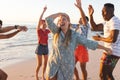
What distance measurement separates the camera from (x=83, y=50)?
903 cm

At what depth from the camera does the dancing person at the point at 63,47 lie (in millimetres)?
6059

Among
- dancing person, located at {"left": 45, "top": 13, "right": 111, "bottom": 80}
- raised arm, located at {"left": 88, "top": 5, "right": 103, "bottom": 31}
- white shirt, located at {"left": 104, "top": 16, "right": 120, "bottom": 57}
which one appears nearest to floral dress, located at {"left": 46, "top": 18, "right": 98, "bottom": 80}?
dancing person, located at {"left": 45, "top": 13, "right": 111, "bottom": 80}

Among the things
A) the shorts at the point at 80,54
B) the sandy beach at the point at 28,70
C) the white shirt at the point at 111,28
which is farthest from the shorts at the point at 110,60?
the sandy beach at the point at 28,70

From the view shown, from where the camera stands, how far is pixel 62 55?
6.06 meters

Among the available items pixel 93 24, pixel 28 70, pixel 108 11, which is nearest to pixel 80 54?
pixel 93 24

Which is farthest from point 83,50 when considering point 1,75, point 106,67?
point 1,75

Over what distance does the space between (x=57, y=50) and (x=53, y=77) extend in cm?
51

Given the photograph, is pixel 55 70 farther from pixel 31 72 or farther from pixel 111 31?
pixel 31 72

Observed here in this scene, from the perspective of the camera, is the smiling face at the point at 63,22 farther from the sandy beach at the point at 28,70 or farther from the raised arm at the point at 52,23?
the sandy beach at the point at 28,70

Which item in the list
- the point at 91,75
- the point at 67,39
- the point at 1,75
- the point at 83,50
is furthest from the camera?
the point at 91,75

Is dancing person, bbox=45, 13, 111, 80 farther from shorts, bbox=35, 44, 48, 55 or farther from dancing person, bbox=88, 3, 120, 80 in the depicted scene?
shorts, bbox=35, 44, 48, 55

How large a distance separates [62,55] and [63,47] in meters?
0.15

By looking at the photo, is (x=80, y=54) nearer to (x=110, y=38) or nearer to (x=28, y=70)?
(x=110, y=38)

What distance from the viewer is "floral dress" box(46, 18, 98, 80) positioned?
19.9ft
